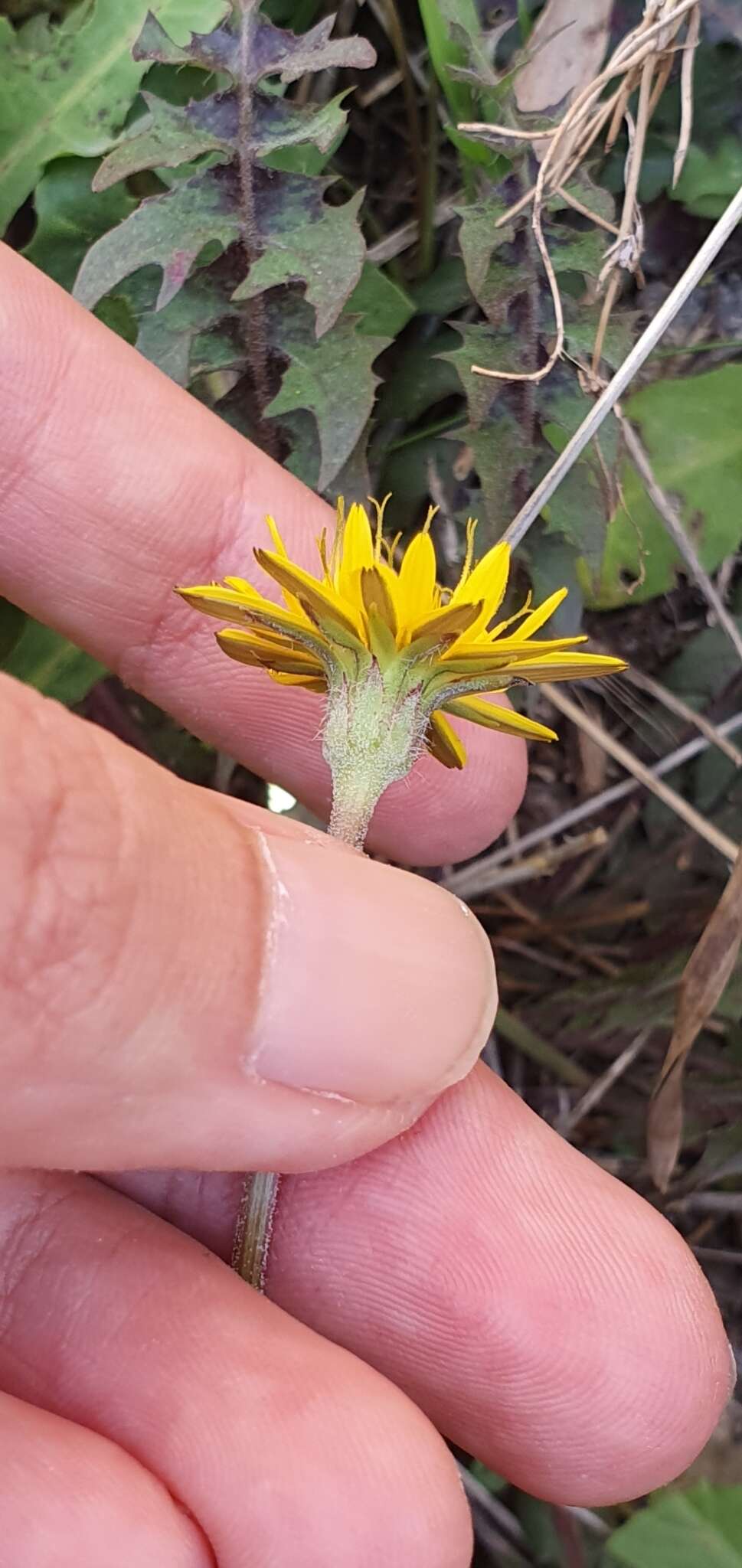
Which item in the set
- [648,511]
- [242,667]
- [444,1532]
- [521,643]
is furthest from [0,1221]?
[648,511]

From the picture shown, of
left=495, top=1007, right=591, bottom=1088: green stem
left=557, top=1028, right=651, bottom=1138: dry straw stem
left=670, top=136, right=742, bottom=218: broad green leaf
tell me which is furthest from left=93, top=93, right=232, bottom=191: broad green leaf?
left=557, top=1028, right=651, bottom=1138: dry straw stem

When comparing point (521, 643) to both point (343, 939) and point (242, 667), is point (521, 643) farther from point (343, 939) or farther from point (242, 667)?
point (242, 667)

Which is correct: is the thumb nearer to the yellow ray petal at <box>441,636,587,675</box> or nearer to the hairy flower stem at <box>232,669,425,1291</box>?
the hairy flower stem at <box>232,669,425,1291</box>

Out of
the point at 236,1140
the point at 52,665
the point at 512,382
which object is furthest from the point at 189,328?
the point at 236,1140

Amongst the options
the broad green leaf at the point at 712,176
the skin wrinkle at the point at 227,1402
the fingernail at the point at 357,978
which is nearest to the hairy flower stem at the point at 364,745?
the fingernail at the point at 357,978

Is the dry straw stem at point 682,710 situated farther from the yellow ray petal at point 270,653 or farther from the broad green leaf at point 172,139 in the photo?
the broad green leaf at point 172,139

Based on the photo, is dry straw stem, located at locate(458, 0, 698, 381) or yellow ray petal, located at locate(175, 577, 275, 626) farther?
dry straw stem, located at locate(458, 0, 698, 381)
